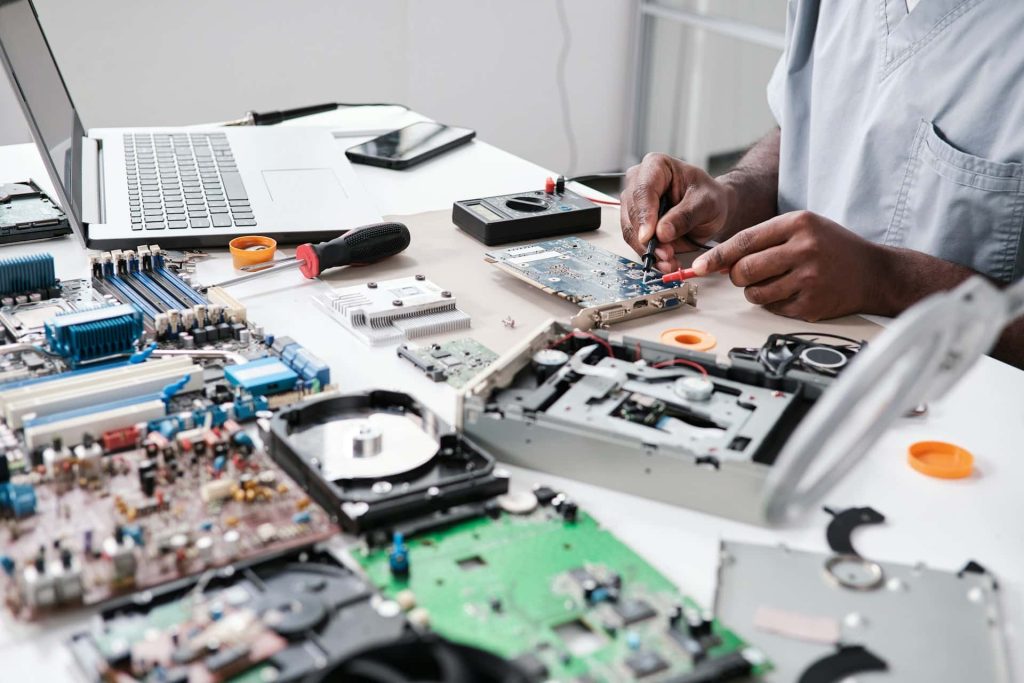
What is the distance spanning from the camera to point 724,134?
15.6 feet

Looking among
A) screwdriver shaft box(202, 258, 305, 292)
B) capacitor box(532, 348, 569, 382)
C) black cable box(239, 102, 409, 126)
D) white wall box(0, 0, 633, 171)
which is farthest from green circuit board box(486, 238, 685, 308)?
white wall box(0, 0, 633, 171)

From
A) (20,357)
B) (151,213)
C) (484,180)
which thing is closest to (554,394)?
(20,357)

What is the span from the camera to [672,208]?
1.79 metres

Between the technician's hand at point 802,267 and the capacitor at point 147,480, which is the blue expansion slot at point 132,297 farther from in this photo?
the technician's hand at point 802,267

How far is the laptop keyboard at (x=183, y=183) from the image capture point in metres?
1.77

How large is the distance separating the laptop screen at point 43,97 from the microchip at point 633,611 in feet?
3.85

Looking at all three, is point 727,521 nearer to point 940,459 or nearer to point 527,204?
point 940,459

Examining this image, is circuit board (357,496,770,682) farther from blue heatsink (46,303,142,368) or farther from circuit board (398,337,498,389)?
blue heatsink (46,303,142,368)

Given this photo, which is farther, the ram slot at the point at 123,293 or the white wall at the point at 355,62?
the white wall at the point at 355,62

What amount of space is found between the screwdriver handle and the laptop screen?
15.1 inches

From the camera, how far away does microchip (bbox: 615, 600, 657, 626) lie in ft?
2.95

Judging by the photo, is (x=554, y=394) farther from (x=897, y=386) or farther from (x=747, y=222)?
(x=747, y=222)

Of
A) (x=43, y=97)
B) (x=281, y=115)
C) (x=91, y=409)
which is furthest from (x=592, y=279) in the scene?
(x=281, y=115)

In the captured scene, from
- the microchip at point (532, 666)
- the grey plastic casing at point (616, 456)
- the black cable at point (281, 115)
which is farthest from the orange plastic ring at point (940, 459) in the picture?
the black cable at point (281, 115)
